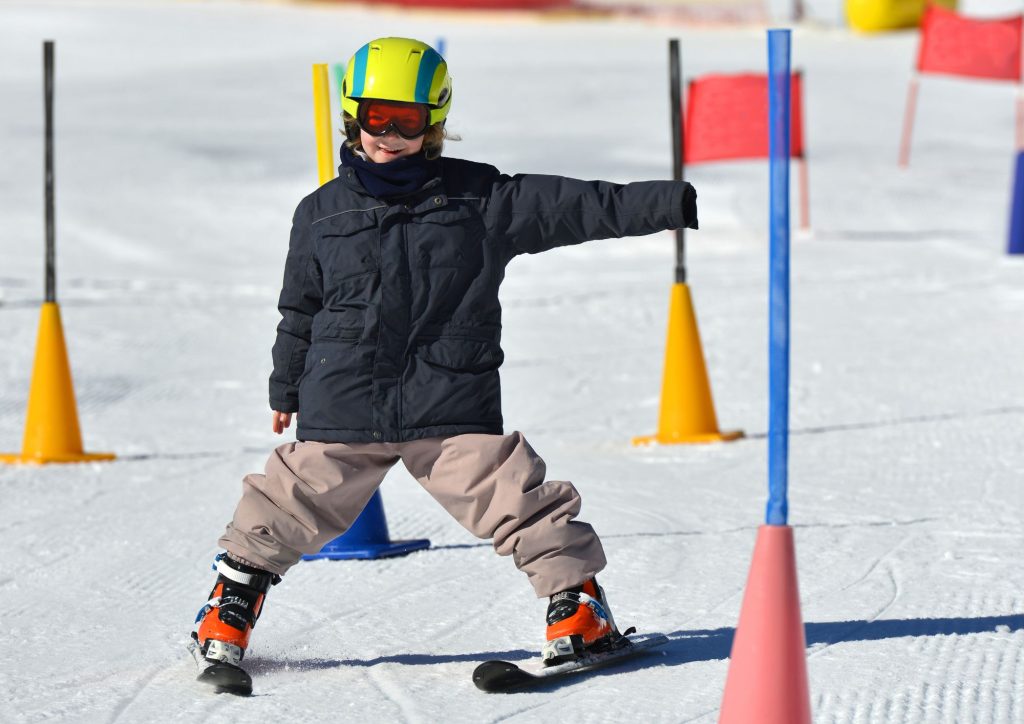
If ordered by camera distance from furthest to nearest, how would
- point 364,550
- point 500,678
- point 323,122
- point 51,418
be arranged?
point 51,418 → point 323,122 → point 364,550 → point 500,678

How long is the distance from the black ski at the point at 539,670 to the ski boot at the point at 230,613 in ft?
1.69

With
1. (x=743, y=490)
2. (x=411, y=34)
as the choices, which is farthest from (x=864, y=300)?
(x=411, y=34)

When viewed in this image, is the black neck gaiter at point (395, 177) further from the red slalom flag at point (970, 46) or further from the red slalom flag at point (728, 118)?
the red slalom flag at point (970, 46)

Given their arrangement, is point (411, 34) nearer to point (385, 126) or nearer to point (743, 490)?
point (743, 490)

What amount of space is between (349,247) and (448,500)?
594 millimetres

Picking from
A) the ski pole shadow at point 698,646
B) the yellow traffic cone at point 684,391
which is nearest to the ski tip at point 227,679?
the ski pole shadow at point 698,646

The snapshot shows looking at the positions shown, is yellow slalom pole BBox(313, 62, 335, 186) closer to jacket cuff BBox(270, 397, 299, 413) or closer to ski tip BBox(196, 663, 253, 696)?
jacket cuff BBox(270, 397, 299, 413)

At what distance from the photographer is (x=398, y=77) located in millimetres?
3795

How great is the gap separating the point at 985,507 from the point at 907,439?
1.15 metres

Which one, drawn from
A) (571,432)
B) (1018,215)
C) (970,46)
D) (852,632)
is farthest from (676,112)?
(970,46)

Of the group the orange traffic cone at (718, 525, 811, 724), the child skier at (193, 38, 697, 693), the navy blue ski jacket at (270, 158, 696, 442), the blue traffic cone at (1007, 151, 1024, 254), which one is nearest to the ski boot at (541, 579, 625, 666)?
the child skier at (193, 38, 697, 693)

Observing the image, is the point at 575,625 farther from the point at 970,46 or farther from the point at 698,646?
the point at 970,46

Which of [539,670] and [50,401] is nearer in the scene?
[539,670]

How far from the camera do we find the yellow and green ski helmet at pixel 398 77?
3.79 metres
